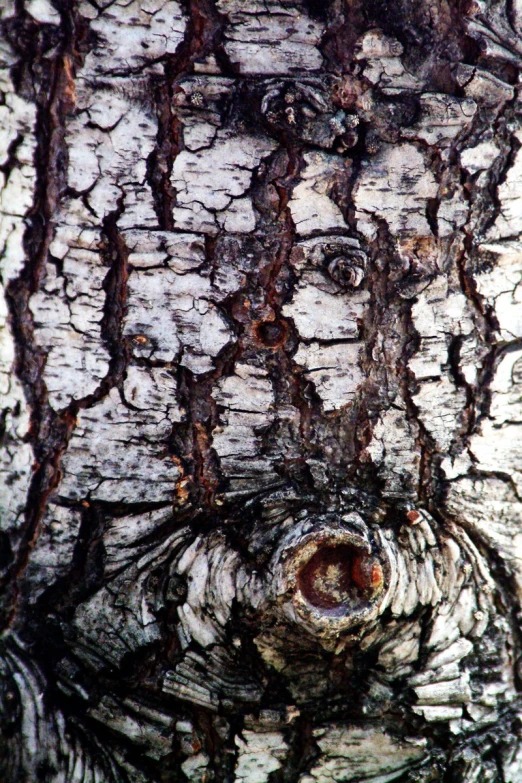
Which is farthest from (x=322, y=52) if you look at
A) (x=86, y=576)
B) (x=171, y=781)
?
(x=171, y=781)

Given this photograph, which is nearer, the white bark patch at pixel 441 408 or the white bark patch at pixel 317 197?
the white bark patch at pixel 317 197

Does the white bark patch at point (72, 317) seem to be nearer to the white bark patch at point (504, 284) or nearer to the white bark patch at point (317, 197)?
the white bark patch at point (317, 197)

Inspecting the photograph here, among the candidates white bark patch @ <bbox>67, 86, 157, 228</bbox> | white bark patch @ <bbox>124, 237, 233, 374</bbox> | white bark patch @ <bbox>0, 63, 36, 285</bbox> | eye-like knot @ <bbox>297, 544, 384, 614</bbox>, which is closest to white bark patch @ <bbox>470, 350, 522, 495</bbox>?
eye-like knot @ <bbox>297, 544, 384, 614</bbox>

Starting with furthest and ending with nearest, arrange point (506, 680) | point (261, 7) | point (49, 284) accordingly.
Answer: point (506, 680)
point (49, 284)
point (261, 7)

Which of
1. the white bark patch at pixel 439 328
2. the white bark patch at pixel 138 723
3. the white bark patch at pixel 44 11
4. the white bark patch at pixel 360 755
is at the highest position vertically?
the white bark patch at pixel 44 11

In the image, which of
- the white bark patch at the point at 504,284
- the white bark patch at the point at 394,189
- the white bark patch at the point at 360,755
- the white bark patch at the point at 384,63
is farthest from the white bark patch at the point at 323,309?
the white bark patch at the point at 360,755

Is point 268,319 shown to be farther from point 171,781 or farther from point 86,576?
point 171,781
